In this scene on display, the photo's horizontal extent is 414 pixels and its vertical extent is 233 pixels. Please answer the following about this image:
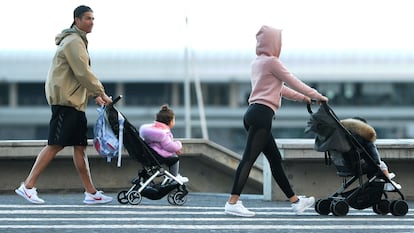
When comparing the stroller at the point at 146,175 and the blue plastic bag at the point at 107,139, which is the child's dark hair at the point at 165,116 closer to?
the stroller at the point at 146,175

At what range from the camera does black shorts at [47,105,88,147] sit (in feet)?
33.4

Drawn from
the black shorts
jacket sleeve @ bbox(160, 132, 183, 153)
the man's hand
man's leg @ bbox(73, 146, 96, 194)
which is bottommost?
man's leg @ bbox(73, 146, 96, 194)

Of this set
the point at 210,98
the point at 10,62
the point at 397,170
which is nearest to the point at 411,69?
the point at 210,98

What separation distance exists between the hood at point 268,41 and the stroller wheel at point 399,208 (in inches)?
67.5

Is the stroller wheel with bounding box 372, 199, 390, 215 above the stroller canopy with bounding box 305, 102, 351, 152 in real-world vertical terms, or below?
below

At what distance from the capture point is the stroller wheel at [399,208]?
31.9 feet

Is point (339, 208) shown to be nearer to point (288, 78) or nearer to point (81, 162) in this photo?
point (288, 78)

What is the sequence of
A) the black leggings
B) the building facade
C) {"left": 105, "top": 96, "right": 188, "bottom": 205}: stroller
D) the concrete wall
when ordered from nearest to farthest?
the black leggings, {"left": 105, "top": 96, "right": 188, "bottom": 205}: stroller, the concrete wall, the building facade

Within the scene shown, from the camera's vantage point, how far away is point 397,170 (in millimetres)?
12062

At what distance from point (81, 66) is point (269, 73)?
71.0 inches

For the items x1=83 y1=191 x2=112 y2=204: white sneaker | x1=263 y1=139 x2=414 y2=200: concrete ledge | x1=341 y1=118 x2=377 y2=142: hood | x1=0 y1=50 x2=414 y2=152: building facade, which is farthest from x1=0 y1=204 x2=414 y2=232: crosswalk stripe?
x1=0 y1=50 x2=414 y2=152: building facade

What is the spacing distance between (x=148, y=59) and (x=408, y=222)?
88.0 metres

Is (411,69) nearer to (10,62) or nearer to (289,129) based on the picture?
(289,129)

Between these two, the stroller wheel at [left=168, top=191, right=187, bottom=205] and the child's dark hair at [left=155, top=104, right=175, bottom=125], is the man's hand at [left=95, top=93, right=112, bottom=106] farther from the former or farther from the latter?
the stroller wheel at [left=168, top=191, right=187, bottom=205]
